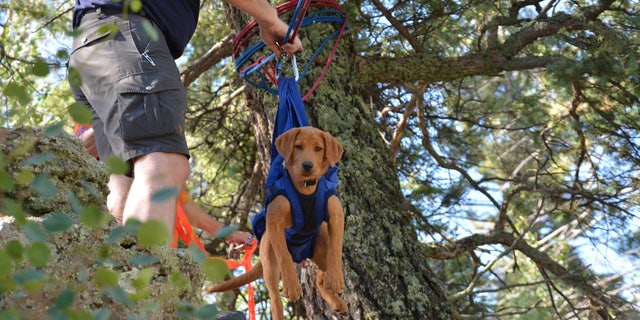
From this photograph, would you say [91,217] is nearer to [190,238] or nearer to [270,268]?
[270,268]

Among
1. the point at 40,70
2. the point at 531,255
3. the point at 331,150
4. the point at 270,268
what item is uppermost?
the point at 531,255

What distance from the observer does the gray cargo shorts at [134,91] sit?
8.05ft

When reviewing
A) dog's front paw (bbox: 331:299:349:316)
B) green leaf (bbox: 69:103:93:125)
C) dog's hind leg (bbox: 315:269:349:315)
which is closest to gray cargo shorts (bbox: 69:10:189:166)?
dog's hind leg (bbox: 315:269:349:315)

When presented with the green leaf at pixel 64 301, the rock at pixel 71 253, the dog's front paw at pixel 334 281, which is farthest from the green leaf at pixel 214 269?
the dog's front paw at pixel 334 281

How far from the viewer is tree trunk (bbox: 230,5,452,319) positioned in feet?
10.3

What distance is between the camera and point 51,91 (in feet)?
22.4

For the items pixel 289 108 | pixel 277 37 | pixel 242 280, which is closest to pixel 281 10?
pixel 277 37

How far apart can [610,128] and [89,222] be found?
4.69 metres

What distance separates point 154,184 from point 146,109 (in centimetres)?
25

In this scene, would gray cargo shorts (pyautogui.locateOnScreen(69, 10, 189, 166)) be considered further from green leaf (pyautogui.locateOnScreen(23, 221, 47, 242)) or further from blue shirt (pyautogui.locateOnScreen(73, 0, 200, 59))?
green leaf (pyautogui.locateOnScreen(23, 221, 47, 242))

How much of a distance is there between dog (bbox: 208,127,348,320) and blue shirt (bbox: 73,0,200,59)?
23.4 inches

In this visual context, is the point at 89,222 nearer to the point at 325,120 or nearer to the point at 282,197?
the point at 282,197

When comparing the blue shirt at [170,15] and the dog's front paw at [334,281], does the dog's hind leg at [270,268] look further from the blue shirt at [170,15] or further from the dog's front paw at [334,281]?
the blue shirt at [170,15]

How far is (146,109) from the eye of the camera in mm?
2457
